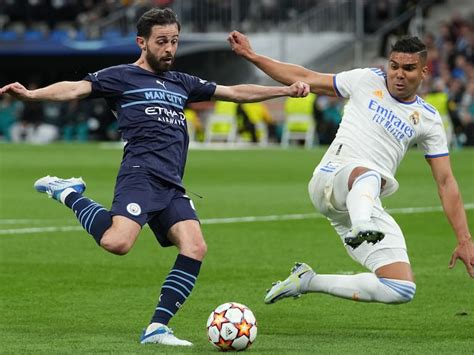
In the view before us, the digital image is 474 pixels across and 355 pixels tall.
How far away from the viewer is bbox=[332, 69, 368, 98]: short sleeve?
30.4ft

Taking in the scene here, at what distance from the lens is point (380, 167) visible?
8.98 m

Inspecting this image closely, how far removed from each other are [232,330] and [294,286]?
1186mm

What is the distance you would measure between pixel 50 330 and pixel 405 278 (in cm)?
250

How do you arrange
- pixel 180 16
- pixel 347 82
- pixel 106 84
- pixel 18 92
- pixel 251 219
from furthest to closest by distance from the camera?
1. pixel 180 16
2. pixel 251 219
3. pixel 347 82
4. pixel 106 84
5. pixel 18 92

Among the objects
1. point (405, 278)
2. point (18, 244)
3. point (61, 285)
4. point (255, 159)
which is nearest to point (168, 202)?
point (405, 278)

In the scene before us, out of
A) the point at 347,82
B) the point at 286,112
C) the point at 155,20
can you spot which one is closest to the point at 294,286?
the point at 347,82

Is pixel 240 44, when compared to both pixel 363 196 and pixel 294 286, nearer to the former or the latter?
pixel 363 196

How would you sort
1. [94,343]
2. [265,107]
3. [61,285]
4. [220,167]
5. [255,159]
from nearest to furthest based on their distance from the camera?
[94,343]
[61,285]
[220,167]
[255,159]
[265,107]

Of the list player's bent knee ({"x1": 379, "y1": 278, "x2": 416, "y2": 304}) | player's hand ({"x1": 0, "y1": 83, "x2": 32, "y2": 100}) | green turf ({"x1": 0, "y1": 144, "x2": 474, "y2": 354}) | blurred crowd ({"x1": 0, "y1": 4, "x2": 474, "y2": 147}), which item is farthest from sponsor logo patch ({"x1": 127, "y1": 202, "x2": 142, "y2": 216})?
blurred crowd ({"x1": 0, "y1": 4, "x2": 474, "y2": 147})

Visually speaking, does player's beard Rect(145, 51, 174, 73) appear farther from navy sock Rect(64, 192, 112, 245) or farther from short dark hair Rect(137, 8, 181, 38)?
navy sock Rect(64, 192, 112, 245)

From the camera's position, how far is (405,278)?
28.6 feet

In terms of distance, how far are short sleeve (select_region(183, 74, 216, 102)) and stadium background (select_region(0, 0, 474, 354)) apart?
1.29 m

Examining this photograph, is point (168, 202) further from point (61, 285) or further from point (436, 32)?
point (436, 32)

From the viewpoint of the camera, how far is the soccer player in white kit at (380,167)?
28.7 feet
